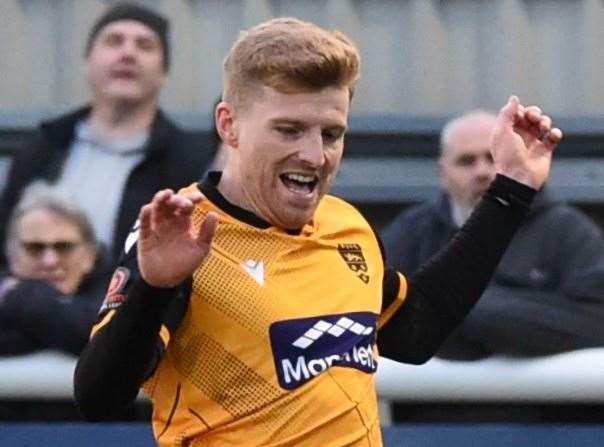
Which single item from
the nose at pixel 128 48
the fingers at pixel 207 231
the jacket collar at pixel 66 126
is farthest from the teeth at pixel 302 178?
the nose at pixel 128 48

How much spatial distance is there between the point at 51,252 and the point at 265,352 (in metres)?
1.92

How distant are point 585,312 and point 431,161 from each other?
5.70 ft

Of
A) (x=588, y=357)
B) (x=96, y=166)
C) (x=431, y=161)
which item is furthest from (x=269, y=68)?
(x=431, y=161)

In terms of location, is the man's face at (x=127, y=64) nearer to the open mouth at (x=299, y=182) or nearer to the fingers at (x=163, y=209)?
the open mouth at (x=299, y=182)

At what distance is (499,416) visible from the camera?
4875 mm

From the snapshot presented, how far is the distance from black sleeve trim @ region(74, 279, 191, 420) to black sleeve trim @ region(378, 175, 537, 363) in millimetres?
668

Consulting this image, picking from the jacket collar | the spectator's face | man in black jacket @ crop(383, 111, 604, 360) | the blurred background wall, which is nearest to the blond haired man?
man in black jacket @ crop(383, 111, 604, 360)

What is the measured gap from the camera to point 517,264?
508 centimetres

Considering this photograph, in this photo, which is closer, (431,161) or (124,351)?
(124,351)

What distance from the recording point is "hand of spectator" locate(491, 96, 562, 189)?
3.68 m

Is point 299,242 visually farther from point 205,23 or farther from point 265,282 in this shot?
point 205,23

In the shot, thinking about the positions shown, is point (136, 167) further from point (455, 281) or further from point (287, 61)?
point (287, 61)

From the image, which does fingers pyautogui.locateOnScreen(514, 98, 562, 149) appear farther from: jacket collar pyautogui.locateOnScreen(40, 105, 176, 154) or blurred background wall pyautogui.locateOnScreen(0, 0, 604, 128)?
blurred background wall pyautogui.locateOnScreen(0, 0, 604, 128)

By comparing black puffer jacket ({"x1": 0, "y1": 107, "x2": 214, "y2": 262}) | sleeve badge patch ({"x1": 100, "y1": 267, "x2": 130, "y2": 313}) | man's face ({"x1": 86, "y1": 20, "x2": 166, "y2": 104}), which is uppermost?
sleeve badge patch ({"x1": 100, "y1": 267, "x2": 130, "y2": 313})
